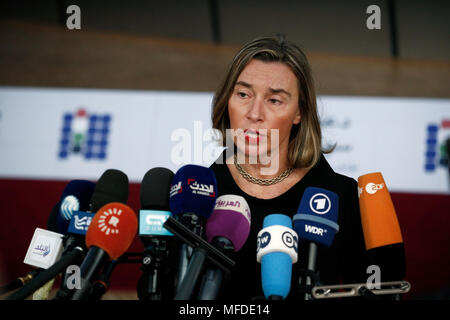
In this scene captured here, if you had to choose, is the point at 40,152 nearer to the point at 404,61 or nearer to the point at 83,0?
the point at 83,0

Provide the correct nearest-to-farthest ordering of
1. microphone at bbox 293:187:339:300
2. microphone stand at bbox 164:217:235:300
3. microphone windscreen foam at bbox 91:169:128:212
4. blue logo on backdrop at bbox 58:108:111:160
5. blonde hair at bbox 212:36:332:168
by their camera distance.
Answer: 1. microphone stand at bbox 164:217:235:300
2. microphone at bbox 293:187:339:300
3. microphone windscreen foam at bbox 91:169:128:212
4. blonde hair at bbox 212:36:332:168
5. blue logo on backdrop at bbox 58:108:111:160

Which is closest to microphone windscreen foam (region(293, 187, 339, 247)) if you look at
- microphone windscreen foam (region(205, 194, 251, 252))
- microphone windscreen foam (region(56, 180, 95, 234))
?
microphone windscreen foam (region(205, 194, 251, 252))

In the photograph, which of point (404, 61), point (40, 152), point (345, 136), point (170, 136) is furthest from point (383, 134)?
point (40, 152)

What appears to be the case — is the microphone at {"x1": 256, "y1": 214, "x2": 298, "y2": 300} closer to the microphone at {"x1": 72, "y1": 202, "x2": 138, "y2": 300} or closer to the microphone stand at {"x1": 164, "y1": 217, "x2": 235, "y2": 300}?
the microphone stand at {"x1": 164, "y1": 217, "x2": 235, "y2": 300}

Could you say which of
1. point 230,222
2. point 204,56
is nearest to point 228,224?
point 230,222

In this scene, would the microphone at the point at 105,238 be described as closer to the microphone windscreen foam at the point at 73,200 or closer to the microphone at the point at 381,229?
the microphone windscreen foam at the point at 73,200

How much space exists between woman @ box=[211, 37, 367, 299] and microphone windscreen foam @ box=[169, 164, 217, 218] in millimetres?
430

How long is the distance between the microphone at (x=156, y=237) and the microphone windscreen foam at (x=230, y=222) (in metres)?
0.10

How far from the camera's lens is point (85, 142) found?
391 cm

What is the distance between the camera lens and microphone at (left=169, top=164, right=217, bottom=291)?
1059 mm

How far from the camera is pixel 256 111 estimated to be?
5.00 ft

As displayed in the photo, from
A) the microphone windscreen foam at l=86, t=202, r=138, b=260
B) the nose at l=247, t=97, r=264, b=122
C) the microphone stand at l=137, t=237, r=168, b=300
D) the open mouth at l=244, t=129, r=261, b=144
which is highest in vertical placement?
the nose at l=247, t=97, r=264, b=122

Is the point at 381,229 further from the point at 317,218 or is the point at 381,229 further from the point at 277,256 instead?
the point at 277,256
